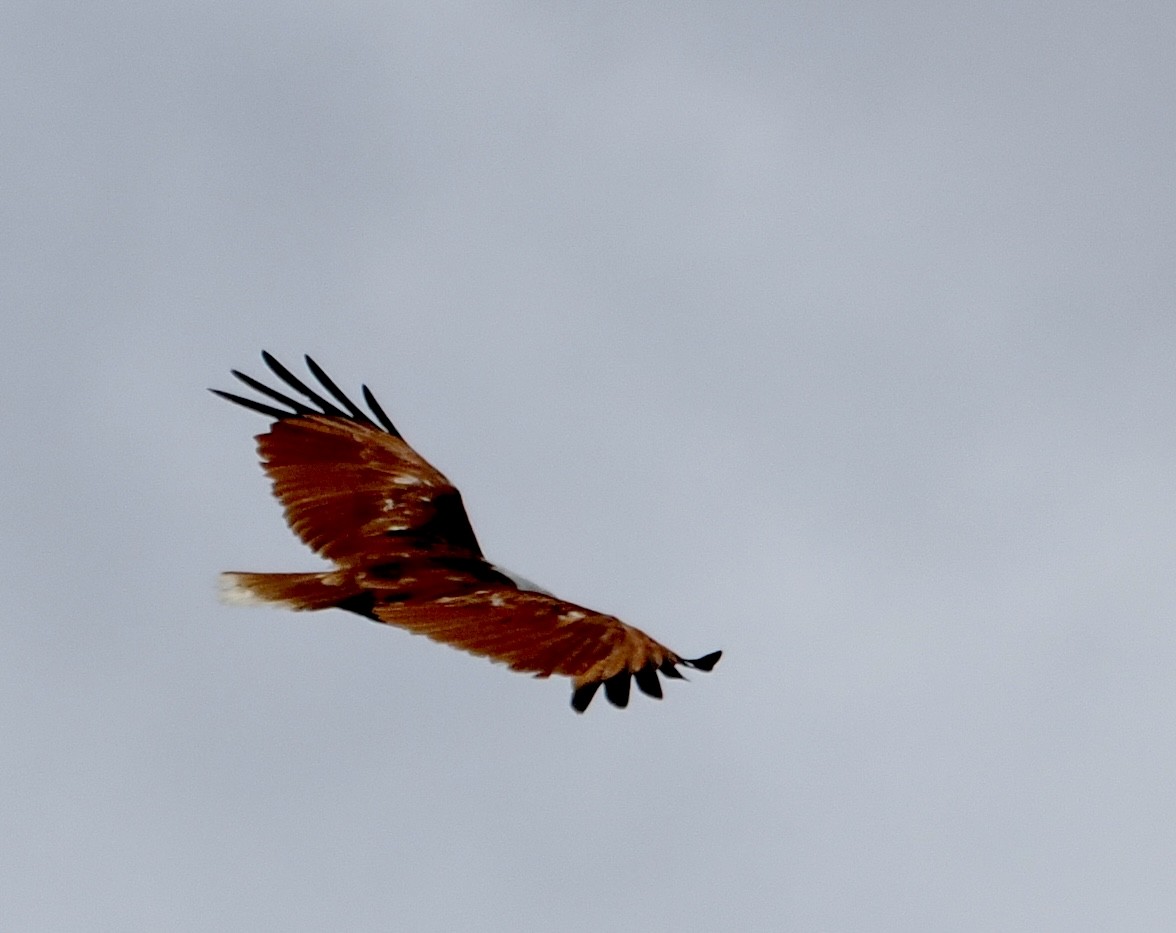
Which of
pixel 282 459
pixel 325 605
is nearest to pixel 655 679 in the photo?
pixel 325 605

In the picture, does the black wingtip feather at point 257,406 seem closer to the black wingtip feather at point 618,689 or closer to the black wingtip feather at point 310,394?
the black wingtip feather at point 310,394

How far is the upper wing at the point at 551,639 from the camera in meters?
12.4

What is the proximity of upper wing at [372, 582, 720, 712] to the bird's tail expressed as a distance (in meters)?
1.16

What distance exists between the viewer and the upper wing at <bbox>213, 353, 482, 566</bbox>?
15.7 m

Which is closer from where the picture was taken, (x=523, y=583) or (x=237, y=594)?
(x=523, y=583)

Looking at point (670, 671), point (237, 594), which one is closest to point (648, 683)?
point (670, 671)

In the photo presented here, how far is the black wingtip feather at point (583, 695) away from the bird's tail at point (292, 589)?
259 centimetres

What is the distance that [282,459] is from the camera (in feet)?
55.4

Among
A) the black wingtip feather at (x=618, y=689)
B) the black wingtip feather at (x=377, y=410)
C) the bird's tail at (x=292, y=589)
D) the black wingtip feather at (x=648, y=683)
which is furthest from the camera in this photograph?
the black wingtip feather at (x=377, y=410)

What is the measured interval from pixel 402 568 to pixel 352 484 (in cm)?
241

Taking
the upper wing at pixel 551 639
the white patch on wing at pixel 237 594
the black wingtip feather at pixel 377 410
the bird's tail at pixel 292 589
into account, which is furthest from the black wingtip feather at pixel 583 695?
the black wingtip feather at pixel 377 410

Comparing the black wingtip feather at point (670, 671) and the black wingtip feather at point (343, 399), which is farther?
the black wingtip feather at point (343, 399)

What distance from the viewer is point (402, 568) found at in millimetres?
14438

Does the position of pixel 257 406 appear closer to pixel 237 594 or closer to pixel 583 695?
pixel 237 594
